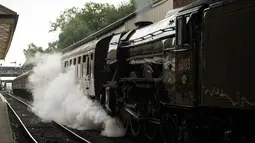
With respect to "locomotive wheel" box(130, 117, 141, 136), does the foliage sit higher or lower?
higher

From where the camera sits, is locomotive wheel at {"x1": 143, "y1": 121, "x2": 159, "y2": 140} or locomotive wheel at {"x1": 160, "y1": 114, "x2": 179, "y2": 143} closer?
locomotive wheel at {"x1": 160, "y1": 114, "x2": 179, "y2": 143}

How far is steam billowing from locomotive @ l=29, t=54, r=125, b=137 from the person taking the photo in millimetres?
13070

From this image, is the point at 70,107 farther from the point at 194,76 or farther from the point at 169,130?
the point at 194,76

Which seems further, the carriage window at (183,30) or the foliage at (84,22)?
the foliage at (84,22)

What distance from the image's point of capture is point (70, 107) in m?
15.9

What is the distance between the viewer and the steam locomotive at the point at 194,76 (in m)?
5.35

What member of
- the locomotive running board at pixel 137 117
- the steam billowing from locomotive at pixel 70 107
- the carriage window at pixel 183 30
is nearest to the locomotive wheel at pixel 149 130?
the locomotive running board at pixel 137 117

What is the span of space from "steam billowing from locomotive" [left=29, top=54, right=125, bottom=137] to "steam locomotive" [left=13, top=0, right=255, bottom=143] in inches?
51.2

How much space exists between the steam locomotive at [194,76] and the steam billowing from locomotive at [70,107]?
4.26 ft

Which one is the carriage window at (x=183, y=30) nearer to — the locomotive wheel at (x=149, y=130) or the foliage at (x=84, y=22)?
the locomotive wheel at (x=149, y=130)

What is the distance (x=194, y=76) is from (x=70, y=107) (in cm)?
986

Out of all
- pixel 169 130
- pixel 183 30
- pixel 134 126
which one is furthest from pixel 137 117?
Answer: pixel 183 30

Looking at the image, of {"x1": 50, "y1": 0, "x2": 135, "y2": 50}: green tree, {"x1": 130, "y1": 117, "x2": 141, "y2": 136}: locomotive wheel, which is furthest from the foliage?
{"x1": 130, "y1": 117, "x2": 141, "y2": 136}: locomotive wheel

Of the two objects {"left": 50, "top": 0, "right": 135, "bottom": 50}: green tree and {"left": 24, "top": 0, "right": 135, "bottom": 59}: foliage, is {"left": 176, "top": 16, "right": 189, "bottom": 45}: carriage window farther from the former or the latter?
{"left": 50, "top": 0, "right": 135, "bottom": 50}: green tree
